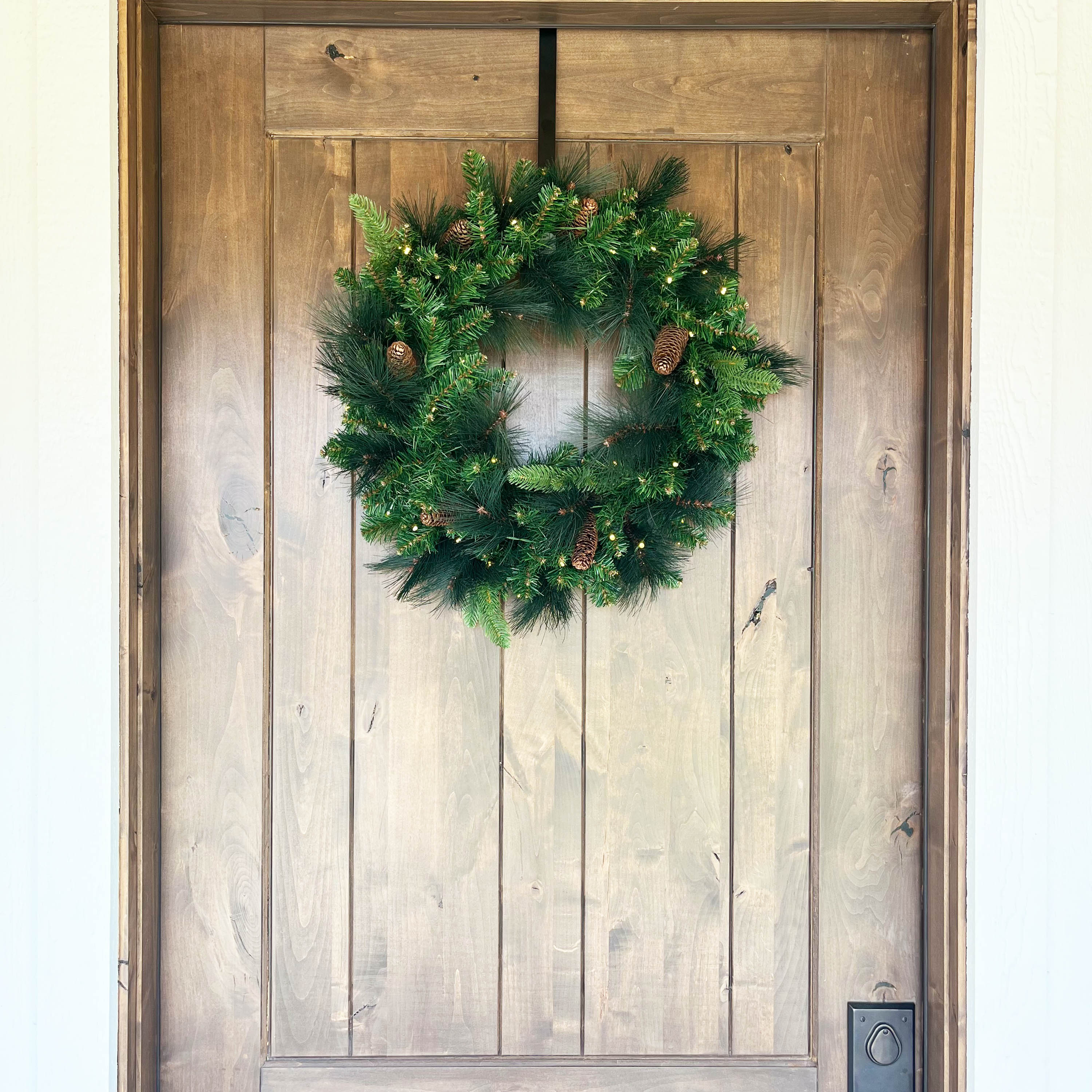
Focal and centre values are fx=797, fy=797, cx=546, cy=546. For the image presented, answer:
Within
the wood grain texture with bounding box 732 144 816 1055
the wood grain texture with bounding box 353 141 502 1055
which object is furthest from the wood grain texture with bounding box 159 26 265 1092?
the wood grain texture with bounding box 732 144 816 1055

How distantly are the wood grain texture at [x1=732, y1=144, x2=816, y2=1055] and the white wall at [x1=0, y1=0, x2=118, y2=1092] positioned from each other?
2.56ft

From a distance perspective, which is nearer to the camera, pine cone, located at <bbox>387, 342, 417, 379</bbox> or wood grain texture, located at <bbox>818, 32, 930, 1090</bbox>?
pine cone, located at <bbox>387, 342, 417, 379</bbox>

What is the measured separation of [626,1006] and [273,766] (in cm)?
56

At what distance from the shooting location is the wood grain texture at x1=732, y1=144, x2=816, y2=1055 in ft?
3.41

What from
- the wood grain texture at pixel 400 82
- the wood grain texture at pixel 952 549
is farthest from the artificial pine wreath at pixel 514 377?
the wood grain texture at pixel 952 549

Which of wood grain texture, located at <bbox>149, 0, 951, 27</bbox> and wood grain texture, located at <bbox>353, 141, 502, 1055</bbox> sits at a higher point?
wood grain texture, located at <bbox>149, 0, 951, 27</bbox>

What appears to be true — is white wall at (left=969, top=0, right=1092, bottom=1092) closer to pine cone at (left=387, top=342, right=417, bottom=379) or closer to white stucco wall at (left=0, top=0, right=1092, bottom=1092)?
white stucco wall at (left=0, top=0, right=1092, bottom=1092)

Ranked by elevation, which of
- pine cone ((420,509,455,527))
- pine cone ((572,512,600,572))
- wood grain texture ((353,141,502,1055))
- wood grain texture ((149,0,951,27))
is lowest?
wood grain texture ((353,141,502,1055))

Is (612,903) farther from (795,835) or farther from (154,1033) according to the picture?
(154,1033)

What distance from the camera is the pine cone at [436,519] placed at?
3.10 feet

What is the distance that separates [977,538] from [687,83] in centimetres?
68

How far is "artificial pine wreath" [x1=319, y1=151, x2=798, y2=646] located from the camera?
36.6 inches

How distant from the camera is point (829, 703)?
1046mm

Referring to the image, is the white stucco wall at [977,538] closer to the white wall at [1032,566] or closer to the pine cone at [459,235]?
the white wall at [1032,566]
